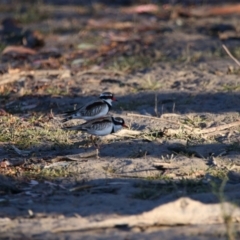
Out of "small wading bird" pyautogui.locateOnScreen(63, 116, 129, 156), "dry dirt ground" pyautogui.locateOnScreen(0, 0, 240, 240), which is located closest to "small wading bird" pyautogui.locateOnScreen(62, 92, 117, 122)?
"dry dirt ground" pyautogui.locateOnScreen(0, 0, 240, 240)

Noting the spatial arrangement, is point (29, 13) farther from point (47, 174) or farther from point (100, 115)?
point (47, 174)

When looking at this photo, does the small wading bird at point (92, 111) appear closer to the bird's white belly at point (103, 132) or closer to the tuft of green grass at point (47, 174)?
the bird's white belly at point (103, 132)

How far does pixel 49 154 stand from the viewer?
8.52 metres

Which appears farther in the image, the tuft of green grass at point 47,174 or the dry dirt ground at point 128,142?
the tuft of green grass at point 47,174

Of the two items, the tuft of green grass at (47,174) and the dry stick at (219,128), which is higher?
the dry stick at (219,128)

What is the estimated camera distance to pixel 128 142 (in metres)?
8.67

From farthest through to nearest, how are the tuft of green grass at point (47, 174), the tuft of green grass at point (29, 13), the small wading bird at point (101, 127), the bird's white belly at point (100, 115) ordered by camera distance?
1. the tuft of green grass at point (29, 13)
2. the bird's white belly at point (100, 115)
3. the small wading bird at point (101, 127)
4. the tuft of green grass at point (47, 174)

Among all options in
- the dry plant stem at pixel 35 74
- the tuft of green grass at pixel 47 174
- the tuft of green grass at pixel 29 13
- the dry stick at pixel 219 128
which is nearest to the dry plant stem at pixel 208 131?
the dry stick at pixel 219 128

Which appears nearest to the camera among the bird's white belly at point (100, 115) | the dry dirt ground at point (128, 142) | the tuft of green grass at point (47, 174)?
the dry dirt ground at point (128, 142)

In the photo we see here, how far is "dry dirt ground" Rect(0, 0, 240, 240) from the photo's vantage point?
6.39 m

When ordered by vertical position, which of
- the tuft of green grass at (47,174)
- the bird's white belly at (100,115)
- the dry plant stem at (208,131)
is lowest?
the tuft of green grass at (47,174)

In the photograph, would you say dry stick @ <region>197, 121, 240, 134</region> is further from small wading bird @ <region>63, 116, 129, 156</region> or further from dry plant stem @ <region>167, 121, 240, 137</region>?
small wading bird @ <region>63, 116, 129, 156</region>

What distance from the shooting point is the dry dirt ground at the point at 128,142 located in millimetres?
6391

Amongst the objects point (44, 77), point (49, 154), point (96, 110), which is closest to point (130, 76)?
point (44, 77)
